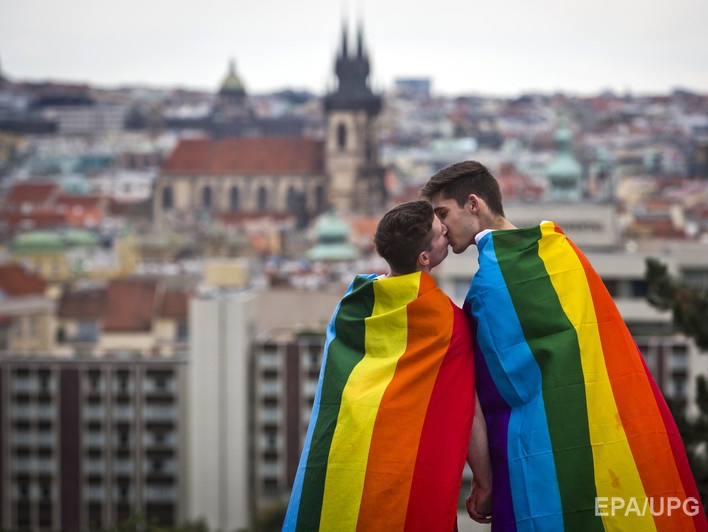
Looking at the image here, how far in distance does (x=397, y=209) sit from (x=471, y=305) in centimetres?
34

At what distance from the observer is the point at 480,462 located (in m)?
4.00

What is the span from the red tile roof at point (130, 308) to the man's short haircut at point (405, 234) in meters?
41.9

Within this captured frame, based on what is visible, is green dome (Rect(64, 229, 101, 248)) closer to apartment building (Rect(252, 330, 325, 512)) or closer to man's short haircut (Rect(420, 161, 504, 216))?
apartment building (Rect(252, 330, 325, 512))

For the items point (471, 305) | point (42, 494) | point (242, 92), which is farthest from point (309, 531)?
point (242, 92)

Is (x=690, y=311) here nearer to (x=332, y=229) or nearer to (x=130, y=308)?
(x=130, y=308)

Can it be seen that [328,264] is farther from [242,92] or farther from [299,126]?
[299,126]

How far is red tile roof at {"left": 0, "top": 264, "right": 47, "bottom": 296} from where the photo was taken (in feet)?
155

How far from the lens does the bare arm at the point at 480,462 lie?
3.99 m

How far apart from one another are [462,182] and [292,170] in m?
99.5

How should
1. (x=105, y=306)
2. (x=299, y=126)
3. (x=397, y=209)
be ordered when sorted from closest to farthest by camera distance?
(x=397, y=209), (x=105, y=306), (x=299, y=126)

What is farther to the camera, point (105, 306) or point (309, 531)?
point (105, 306)

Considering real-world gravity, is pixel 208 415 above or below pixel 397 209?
below

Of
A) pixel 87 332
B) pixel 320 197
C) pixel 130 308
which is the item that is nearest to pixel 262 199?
pixel 320 197

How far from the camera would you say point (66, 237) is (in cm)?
8506
